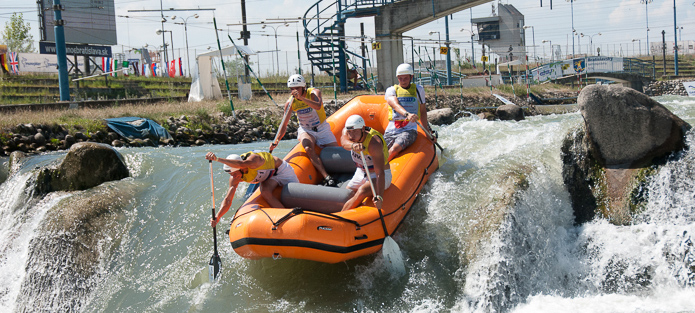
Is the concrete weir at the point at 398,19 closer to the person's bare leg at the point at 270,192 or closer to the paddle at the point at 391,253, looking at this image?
the person's bare leg at the point at 270,192

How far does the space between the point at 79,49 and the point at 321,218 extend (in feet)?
97.8

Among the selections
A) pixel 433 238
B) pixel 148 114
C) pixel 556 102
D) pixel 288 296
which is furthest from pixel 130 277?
pixel 556 102

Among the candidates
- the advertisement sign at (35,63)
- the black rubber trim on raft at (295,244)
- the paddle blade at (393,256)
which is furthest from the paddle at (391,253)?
the advertisement sign at (35,63)

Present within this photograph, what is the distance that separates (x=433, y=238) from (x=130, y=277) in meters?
3.71

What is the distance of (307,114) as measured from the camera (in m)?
7.92

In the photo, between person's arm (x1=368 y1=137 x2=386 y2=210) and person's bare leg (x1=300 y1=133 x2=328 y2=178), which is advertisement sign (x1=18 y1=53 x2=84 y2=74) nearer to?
person's bare leg (x1=300 y1=133 x2=328 y2=178)

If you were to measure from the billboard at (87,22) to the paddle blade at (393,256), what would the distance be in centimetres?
3050

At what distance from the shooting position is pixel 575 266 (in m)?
6.28

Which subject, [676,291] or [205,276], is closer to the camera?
[676,291]

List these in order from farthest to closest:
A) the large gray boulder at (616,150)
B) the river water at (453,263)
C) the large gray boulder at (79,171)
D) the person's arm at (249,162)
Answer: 1. the large gray boulder at (79,171)
2. the large gray boulder at (616,150)
3. the person's arm at (249,162)
4. the river water at (453,263)

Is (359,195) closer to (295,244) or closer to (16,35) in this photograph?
(295,244)

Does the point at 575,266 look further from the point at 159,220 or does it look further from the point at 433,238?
the point at 159,220

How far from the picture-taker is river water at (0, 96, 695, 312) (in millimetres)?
5738

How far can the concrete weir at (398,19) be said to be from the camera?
21328mm
